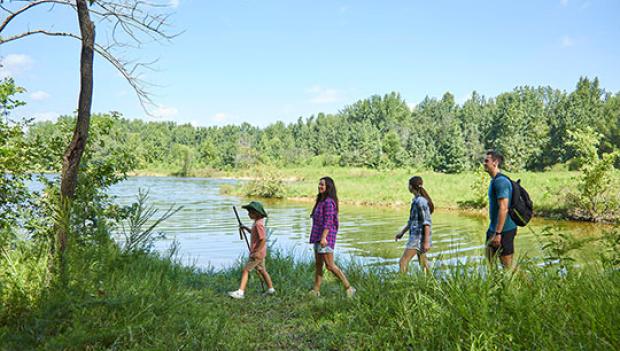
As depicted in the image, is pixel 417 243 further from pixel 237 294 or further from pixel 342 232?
pixel 342 232

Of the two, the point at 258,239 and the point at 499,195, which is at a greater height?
the point at 499,195

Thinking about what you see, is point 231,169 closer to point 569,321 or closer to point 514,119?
point 514,119

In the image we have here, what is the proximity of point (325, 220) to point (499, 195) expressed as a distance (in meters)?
2.13

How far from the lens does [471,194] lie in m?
31.5

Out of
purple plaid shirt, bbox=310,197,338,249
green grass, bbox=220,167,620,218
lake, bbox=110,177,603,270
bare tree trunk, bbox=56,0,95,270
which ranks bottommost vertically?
lake, bbox=110,177,603,270

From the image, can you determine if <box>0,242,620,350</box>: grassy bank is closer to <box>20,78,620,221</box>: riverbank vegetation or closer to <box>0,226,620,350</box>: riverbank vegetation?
<box>0,226,620,350</box>: riverbank vegetation

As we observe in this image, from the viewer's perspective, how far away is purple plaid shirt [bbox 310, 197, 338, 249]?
615cm

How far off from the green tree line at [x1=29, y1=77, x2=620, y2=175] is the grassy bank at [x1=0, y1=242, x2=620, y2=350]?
136 ft

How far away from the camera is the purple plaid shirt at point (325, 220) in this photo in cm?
615


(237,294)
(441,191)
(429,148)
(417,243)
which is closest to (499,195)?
(417,243)

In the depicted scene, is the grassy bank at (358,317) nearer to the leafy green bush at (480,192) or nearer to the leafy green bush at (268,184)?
the leafy green bush at (480,192)

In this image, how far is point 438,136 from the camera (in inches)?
3588

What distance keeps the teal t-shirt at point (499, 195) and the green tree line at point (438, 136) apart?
40.7m

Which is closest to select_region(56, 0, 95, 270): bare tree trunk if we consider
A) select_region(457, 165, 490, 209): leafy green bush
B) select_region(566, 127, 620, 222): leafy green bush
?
A: select_region(566, 127, 620, 222): leafy green bush
